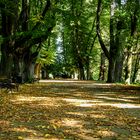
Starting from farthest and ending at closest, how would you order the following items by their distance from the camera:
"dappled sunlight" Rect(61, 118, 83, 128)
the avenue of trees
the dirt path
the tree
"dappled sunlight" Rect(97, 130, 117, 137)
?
the avenue of trees
the tree
"dappled sunlight" Rect(61, 118, 83, 128)
"dappled sunlight" Rect(97, 130, 117, 137)
the dirt path

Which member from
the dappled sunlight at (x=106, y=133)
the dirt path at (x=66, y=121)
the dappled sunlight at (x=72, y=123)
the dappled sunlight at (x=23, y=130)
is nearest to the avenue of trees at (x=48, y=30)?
the dirt path at (x=66, y=121)

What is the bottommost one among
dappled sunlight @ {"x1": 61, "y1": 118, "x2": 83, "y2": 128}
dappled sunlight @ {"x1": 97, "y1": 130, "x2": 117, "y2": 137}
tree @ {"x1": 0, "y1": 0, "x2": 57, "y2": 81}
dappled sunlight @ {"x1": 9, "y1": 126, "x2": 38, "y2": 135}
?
dappled sunlight @ {"x1": 97, "y1": 130, "x2": 117, "y2": 137}

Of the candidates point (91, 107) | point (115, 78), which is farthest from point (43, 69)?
point (91, 107)

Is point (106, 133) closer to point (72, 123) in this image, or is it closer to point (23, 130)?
point (72, 123)

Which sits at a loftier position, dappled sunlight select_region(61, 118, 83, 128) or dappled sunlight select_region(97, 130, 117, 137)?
dappled sunlight select_region(61, 118, 83, 128)

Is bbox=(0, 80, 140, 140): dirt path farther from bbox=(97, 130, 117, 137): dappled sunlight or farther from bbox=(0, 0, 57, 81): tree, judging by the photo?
bbox=(0, 0, 57, 81): tree

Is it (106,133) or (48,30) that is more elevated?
(48,30)

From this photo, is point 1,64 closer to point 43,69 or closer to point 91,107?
point 91,107

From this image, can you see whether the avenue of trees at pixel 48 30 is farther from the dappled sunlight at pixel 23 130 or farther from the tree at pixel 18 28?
the dappled sunlight at pixel 23 130

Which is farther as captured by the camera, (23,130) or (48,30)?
(48,30)

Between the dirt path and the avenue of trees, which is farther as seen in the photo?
the avenue of trees

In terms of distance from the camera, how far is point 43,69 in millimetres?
60781

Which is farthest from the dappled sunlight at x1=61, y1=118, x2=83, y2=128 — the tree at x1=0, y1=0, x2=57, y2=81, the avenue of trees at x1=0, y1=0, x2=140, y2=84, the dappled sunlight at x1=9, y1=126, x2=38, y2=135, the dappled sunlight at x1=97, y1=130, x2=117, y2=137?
the tree at x1=0, y1=0, x2=57, y2=81

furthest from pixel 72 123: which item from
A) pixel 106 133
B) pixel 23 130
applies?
pixel 23 130
